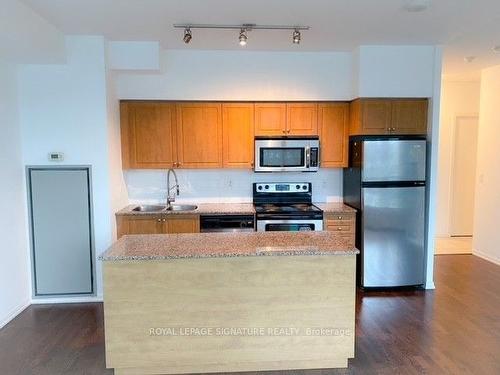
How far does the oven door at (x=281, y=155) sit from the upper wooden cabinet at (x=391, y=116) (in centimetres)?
69

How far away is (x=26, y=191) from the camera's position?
12.6 ft

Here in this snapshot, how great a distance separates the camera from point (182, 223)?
4.21 metres

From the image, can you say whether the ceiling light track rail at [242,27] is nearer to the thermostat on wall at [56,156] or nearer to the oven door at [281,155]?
the oven door at [281,155]

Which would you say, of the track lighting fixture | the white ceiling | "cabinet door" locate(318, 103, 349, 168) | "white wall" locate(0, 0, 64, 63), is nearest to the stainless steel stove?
"cabinet door" locate(318, 103, 349, 168)

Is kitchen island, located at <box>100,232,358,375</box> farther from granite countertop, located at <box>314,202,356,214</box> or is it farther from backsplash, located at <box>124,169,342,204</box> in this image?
backsplash, located at <box>124,169,342,204</box>

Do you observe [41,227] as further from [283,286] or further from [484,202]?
[484,202]

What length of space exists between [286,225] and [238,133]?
4.05 ft

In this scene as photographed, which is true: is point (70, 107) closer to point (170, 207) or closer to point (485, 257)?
point (170, 207)

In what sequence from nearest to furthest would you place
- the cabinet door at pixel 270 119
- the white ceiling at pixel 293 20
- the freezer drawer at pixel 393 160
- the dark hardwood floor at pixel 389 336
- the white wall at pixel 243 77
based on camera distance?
the dark hardwood floor at pixel 389 336 < the white ceiling at pixel 293 20 < the freezer drawer at pixel 393 160 < the white wall at pixel 243 77 < the cabinet door at pixel 270 119

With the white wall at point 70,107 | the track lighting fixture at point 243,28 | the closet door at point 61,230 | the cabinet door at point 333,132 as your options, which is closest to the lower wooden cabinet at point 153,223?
the closet door at point 61,230

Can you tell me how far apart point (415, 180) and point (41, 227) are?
4042 mm

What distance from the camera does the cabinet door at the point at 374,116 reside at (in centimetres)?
422

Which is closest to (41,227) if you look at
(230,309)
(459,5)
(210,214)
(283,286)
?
(210,214)

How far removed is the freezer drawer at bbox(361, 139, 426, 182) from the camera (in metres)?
4.11
